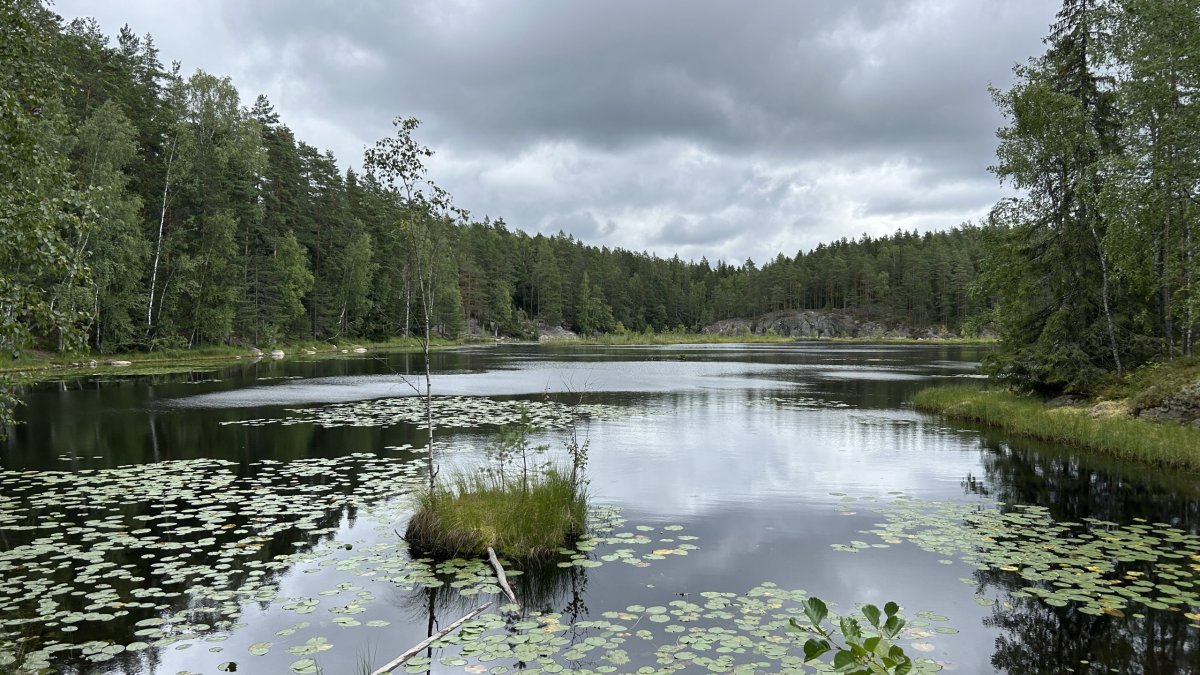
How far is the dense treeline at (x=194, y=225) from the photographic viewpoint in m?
11.1

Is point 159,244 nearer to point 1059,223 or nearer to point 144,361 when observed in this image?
point 144,361

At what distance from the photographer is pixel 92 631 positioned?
286 inches

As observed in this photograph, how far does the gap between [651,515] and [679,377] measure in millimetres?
34914

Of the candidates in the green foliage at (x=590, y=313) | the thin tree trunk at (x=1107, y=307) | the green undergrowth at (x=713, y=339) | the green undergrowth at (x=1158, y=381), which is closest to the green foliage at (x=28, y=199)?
the green undergrowth at (x=1158, y=381)

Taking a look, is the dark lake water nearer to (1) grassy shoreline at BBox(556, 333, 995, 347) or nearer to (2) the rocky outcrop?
(2) the rocky outcrop

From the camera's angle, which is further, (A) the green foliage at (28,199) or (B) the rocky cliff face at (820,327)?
(B) the rocky cliff face at (820,327)

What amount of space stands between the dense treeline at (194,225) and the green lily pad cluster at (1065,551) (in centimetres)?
999

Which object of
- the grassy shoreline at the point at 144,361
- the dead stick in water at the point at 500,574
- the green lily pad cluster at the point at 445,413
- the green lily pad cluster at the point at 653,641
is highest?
the grassy shoreline at the point at 144,361

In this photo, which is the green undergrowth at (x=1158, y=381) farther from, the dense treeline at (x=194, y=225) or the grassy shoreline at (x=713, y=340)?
the grassy shoreline at (x=713, y=340)

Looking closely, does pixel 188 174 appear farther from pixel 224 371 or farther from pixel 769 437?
pixel 769 437

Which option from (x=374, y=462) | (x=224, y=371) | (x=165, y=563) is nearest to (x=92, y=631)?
(x=165, y=563)

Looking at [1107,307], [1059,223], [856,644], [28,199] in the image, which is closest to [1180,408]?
[1107,307]

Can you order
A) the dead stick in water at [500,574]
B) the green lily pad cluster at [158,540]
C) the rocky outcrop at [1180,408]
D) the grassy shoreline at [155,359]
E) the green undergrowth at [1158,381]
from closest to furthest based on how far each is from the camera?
the green lily pad cluster at [158,540] < the dead stick in water at [500,574] < the rocky outcrop at [1180,408] < the green undergrowth at [1158,381] < the grassy shoreline at [155,359]

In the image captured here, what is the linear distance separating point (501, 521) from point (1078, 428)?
19040 mm
